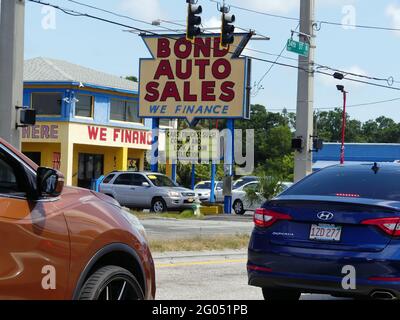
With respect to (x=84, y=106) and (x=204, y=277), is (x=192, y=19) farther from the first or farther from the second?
(x=84, y=106)

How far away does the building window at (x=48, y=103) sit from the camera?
4150cm

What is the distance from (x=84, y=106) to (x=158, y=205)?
44.1 ft

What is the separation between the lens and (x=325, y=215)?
7.09 m

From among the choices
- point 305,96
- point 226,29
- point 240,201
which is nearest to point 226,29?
point 226,29

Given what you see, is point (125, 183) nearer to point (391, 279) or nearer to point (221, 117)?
point (221, 117)

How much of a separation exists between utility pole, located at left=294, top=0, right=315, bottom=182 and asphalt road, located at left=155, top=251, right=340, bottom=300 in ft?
35.6

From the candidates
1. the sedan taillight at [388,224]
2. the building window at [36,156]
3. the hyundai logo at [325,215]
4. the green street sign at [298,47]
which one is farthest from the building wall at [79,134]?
the sedan taillight at [388,224]

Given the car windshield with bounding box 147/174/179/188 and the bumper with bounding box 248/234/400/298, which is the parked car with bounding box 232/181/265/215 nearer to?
the car windshield with bounding box 147/174/179/188

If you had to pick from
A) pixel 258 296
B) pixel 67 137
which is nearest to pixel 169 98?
pixel 67 137

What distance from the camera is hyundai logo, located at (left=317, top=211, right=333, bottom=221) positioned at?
23.1ft

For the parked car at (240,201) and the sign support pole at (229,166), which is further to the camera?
the parked car at (240,201)

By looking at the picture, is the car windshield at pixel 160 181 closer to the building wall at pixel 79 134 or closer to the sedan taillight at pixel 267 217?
the building wall at pixel 79 134

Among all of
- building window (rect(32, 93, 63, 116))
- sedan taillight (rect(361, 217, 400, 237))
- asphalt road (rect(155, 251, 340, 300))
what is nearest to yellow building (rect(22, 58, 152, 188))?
building window (rect(32, 93, 63, 116))
